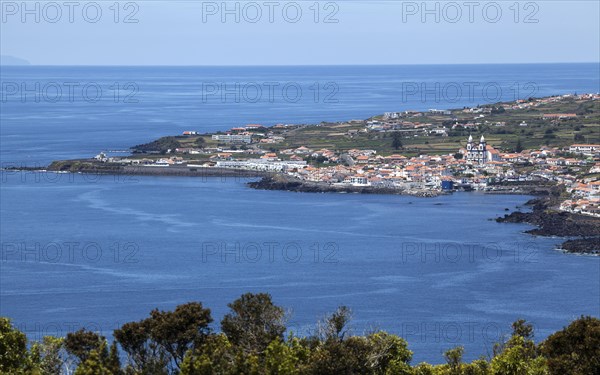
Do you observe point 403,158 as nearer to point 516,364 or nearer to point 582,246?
point 582,246

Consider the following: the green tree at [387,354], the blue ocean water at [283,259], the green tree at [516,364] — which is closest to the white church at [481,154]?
the blue ocean water at [283,259]

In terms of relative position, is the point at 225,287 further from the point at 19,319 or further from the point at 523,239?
the point at 523,239

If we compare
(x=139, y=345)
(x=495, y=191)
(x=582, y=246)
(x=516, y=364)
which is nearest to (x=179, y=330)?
A: (x=139, y=345)

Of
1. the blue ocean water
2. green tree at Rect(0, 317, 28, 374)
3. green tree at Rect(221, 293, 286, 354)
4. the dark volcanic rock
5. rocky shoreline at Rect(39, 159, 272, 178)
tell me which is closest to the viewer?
green tree at Rect(0, 317, 28, 374)

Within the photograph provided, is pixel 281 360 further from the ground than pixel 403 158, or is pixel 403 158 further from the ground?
pixel 403 158

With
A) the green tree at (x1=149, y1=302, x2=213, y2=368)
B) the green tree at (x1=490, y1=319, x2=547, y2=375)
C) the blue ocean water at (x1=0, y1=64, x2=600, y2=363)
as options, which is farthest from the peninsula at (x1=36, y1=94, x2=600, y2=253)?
the green tree at (x1=149, y1=302, x2=213, y2=368)

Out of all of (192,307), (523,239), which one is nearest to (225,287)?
(523,239)

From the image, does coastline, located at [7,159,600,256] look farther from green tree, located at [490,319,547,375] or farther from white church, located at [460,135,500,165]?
green tree, located at [490,319,547,375]
